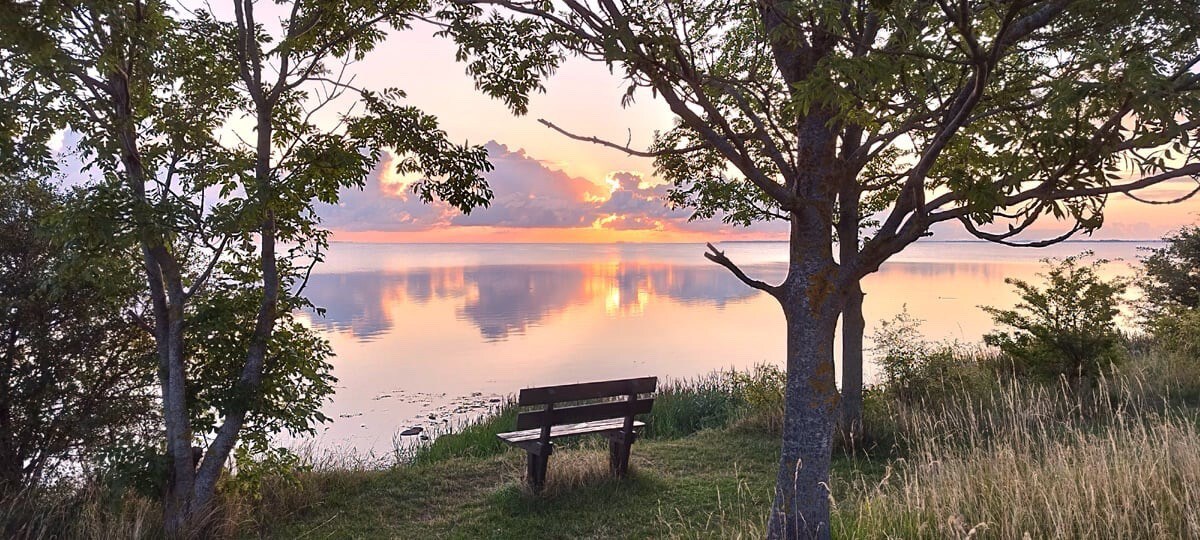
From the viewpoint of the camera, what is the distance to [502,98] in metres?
5.99

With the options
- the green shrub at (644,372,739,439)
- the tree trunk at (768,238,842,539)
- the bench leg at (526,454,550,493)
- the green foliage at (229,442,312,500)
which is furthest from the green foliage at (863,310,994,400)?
the green foliage at (229,442,312,500)

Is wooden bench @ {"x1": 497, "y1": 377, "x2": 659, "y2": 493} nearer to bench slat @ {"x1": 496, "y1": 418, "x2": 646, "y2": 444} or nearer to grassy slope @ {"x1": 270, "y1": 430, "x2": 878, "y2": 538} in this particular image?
bench slat @ {"x1": 496, "y1": 418, "x2": 646, "y2": 444}

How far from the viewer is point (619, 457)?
7.04 m

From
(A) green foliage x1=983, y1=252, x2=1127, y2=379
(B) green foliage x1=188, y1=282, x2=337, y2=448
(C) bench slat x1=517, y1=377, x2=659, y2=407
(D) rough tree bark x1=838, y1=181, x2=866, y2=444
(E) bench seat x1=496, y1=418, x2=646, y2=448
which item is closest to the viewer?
(B) green foliage x1=188, y1=282, x2=337, y2=448

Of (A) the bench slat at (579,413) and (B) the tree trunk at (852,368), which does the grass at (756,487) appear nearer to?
(B) the tree trunk at (852,368)

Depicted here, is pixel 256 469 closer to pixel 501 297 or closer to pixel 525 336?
pixel 525 336

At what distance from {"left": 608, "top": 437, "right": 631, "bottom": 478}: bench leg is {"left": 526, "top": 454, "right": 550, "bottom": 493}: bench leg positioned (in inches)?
33.2

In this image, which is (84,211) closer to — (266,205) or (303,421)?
(266,205)

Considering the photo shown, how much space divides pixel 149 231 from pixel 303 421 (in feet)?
6.73

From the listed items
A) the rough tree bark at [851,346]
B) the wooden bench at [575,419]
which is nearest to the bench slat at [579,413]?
the wooden bench at [575,419]

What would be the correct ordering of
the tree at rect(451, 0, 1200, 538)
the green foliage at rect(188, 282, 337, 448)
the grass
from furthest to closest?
the green foliage at rect(188, 282, 337, 448) < the grass < the tree at rect(451, 0, 1200, 538)

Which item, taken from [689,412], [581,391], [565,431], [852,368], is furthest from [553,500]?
[689,412]

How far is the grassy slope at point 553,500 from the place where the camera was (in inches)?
232

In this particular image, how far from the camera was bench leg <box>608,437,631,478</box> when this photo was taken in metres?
6.98
